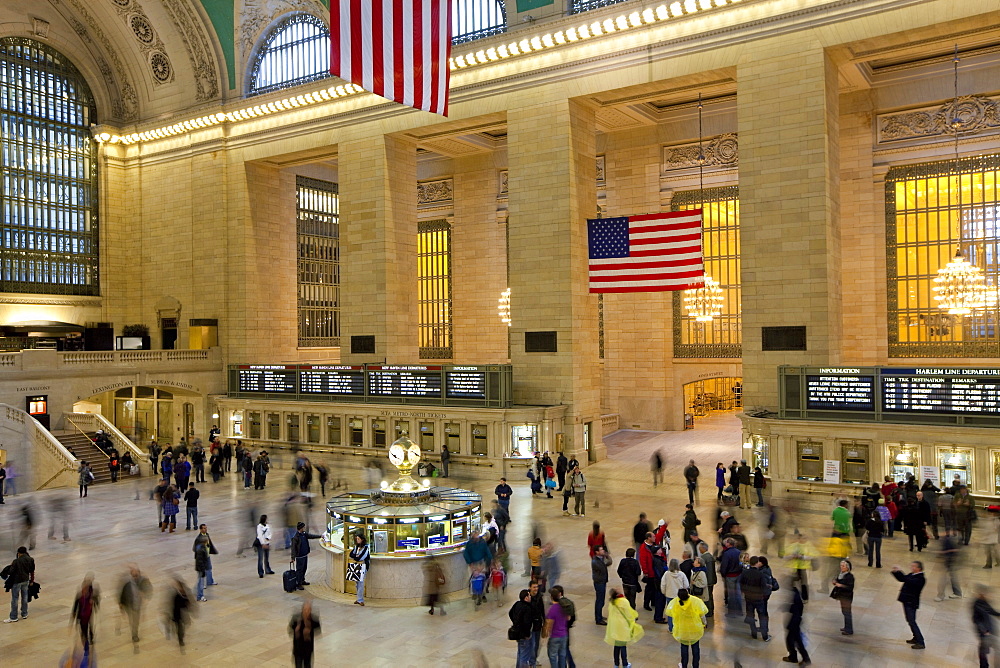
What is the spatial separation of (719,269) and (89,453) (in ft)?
75.1

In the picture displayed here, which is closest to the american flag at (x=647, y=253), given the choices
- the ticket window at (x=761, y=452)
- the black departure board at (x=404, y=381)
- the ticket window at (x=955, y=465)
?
the ticket window at (x=761, y=452)

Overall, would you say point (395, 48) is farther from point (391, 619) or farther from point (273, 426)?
point (273, 426)

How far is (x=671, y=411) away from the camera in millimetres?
30422

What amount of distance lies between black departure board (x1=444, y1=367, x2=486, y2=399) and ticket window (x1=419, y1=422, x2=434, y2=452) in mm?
1237

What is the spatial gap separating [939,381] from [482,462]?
12224mm

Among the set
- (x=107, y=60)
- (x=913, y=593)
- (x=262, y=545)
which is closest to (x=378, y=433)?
(x=262, y=545)

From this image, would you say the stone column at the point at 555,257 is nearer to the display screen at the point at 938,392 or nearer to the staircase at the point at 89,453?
the display screen at the point at 938,392

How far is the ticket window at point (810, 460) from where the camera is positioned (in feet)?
58.2

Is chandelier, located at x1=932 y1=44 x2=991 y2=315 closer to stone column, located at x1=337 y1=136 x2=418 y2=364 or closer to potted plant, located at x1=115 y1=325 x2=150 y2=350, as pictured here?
stone column, located at x1=337 y1=136 x2=418 y2=364

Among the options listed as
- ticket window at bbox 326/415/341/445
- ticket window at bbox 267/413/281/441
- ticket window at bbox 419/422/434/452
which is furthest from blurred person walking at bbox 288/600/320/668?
ticket window at bbox 267/413/281/441

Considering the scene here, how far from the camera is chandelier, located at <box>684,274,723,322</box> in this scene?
26.8 meters

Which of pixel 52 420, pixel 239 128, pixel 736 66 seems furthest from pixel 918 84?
pixel 52 420

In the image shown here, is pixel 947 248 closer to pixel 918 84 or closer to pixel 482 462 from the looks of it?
pixel 918 84

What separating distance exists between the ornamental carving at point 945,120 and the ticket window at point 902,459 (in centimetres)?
1306
